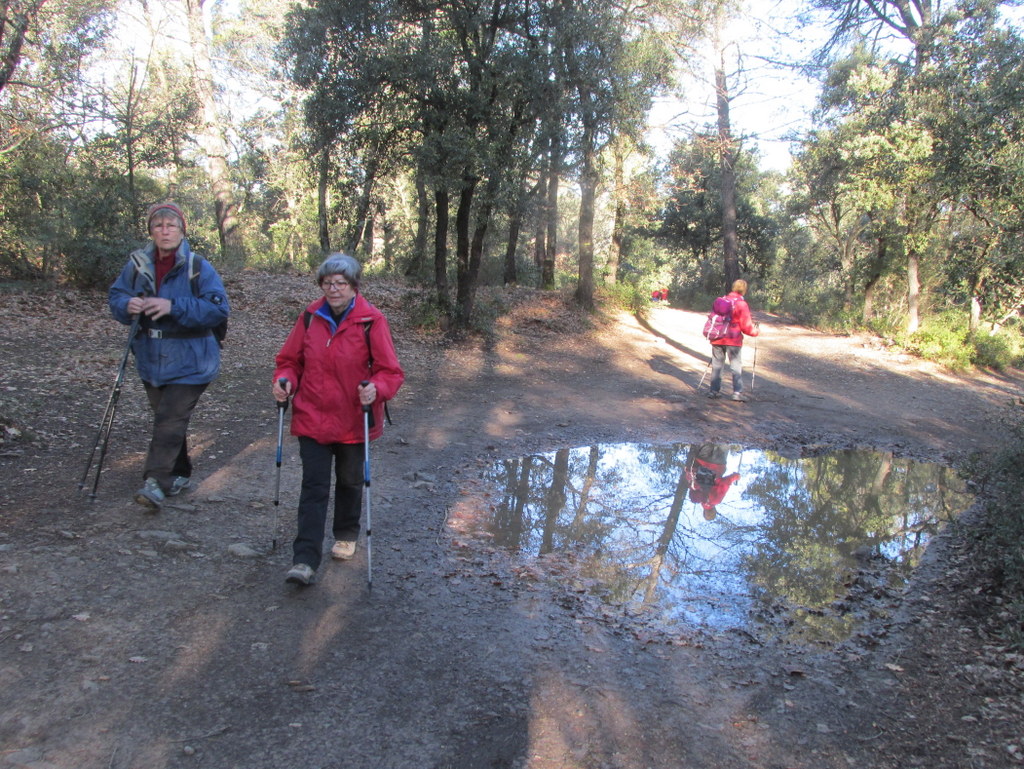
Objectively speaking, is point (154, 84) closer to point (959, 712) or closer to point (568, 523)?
point (568, 523)

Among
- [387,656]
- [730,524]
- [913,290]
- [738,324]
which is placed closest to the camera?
[387,656]

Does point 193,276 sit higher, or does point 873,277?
point 873,277

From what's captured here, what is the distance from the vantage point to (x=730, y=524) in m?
5.91

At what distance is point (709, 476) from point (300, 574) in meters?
4.83

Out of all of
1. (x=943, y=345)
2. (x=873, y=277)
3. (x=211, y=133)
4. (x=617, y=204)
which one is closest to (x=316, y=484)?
(x=943, y=345)

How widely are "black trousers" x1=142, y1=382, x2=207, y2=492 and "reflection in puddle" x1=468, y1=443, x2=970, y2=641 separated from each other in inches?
95.2

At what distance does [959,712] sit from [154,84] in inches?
744

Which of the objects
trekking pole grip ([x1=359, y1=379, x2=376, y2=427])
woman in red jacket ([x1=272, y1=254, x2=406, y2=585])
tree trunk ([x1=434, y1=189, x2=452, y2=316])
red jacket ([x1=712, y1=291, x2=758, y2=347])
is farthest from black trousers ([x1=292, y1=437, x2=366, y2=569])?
tree trunk ([x1=434, y1=189, x2=452, y2=316])

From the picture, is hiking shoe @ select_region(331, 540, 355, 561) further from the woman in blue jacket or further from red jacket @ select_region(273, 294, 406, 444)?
the woman in blue jacket

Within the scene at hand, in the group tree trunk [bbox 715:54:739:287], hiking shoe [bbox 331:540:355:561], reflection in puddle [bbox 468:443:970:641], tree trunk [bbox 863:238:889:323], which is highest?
tree trunk [bbox 715:54:739:287]

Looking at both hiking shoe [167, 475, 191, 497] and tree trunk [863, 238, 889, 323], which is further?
tree trunk [863, 238, 889, 323]

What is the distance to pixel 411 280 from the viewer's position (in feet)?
61.8

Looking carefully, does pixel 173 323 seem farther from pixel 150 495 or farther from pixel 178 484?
pixel 178 484

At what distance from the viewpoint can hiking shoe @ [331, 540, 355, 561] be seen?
4.33 metres
